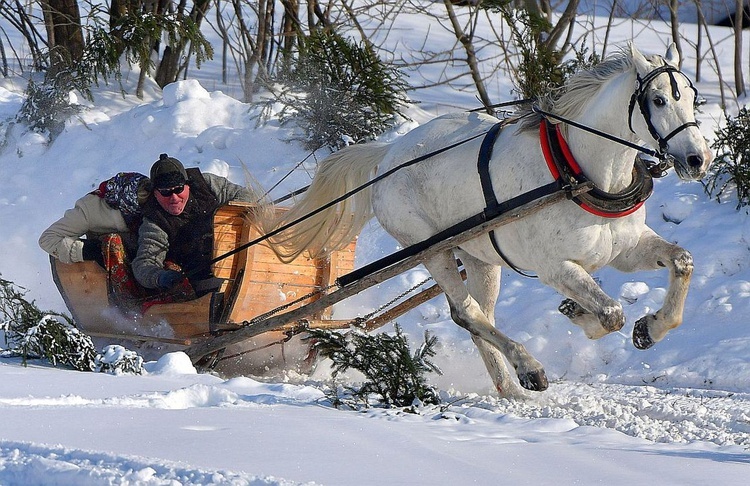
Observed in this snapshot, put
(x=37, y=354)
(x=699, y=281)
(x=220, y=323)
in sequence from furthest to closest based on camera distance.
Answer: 1. (x=699, y=281)
2. (x=220, y=323)
3. (x=37, y=354)

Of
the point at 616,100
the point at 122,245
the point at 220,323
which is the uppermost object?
the point at 616,100

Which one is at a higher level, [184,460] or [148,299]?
[148,299]

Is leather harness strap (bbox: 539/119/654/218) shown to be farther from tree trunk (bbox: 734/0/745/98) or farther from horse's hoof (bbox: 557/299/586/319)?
tree trunk (bbox: 734/0/745/98)

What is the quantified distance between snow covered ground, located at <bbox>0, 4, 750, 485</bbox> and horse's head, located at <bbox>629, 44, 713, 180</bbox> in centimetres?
101

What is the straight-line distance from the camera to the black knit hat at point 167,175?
556 centimetres

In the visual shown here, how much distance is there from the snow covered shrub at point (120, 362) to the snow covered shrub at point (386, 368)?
843 mm

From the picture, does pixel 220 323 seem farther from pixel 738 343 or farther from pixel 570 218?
pixel 738 343

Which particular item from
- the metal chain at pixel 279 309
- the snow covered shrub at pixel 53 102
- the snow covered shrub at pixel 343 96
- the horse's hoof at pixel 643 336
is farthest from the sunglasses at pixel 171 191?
the snow covered shrub at pixel 53 102

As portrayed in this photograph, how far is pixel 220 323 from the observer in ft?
18.3

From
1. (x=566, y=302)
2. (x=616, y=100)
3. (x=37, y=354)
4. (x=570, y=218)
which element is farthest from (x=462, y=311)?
Result: (x=37, y=354)

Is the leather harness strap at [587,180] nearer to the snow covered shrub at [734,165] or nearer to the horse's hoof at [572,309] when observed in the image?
the horse's hoof at [572,309]

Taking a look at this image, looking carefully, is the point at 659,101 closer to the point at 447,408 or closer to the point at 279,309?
the point at 447,408

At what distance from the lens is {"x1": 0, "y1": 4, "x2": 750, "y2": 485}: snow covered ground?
301 centimetres

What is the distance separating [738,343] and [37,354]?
144 inches
